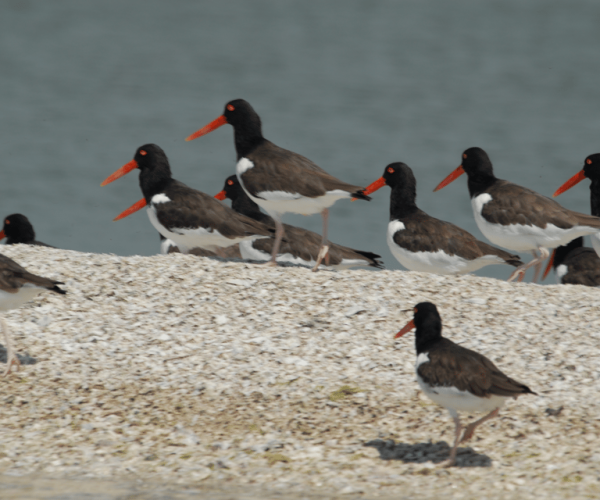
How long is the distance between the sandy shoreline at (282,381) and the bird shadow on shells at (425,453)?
0.05 ft

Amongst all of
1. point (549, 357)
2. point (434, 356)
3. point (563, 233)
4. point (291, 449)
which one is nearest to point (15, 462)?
point (291, 449)

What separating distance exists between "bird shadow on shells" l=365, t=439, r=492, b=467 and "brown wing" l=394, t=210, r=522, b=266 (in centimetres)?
399

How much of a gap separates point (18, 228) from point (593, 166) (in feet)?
28.9

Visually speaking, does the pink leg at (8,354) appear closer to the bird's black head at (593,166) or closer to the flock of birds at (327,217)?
the flock of birds at (327,217)

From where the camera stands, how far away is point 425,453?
581 centimetres

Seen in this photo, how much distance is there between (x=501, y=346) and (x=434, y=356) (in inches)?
79.8

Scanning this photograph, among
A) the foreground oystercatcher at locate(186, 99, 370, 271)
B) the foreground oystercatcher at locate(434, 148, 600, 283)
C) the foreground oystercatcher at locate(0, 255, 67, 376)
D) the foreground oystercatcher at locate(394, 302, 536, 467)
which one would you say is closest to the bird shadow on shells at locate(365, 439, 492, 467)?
the foreground oystercatcher at locate(394, 302, 536, 467)

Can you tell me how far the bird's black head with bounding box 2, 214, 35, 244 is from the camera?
12.9 m

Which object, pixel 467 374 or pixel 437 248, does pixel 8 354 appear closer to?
pixel 467 374

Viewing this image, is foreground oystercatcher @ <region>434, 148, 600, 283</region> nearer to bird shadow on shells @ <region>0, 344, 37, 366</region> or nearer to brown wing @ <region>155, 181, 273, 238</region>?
brown wing @ <region>155, 181, 273, 238</region>

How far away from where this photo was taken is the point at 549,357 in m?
7.34

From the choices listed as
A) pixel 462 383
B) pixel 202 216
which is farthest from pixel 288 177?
pixel 462 383

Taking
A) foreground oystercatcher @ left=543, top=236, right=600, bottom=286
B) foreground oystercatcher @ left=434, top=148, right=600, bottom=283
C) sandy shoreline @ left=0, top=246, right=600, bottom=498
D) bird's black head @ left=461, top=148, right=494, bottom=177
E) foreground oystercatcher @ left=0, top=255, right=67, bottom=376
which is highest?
bird's black head @ left=461, top=148, right=494, bottom=177

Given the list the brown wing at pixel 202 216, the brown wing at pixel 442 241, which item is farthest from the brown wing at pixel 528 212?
the brown wing at pixel 202 216
